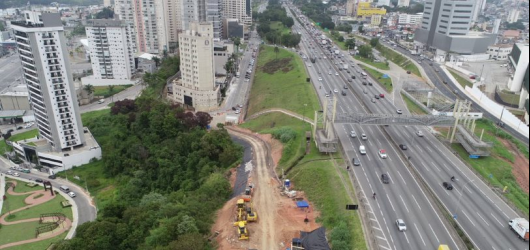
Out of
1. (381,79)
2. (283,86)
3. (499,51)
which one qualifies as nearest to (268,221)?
(283,86)

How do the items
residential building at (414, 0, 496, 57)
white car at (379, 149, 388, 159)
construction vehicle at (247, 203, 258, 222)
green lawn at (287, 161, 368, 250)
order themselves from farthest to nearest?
residential building at (414, 0, 496, 57) < white car at (379, 149, 388, 159) < construction vehicle at (247, 203, 258, 222) < green lawn at (287, 161, 368, 250)

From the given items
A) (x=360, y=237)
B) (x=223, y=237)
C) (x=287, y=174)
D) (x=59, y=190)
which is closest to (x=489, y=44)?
(x=287, y=174)

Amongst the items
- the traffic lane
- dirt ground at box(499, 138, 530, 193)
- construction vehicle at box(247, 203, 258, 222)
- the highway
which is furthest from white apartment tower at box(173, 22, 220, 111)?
dirt ground at box(499, 138, 530, 193)

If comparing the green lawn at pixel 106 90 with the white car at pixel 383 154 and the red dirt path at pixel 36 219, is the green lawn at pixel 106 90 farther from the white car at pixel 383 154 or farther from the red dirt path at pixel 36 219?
the white car at pixel 383 154

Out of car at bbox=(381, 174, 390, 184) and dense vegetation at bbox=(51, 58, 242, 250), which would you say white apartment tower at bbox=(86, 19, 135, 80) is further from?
car at bbox=(381, 174, 390, 184)

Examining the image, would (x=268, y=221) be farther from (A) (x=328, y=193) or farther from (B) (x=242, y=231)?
(A) (x=328, y=193)

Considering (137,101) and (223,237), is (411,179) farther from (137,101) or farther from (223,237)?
(137,101)

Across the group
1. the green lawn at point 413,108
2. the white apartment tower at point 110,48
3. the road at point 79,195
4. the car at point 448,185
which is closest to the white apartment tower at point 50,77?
the road at point 79,195
